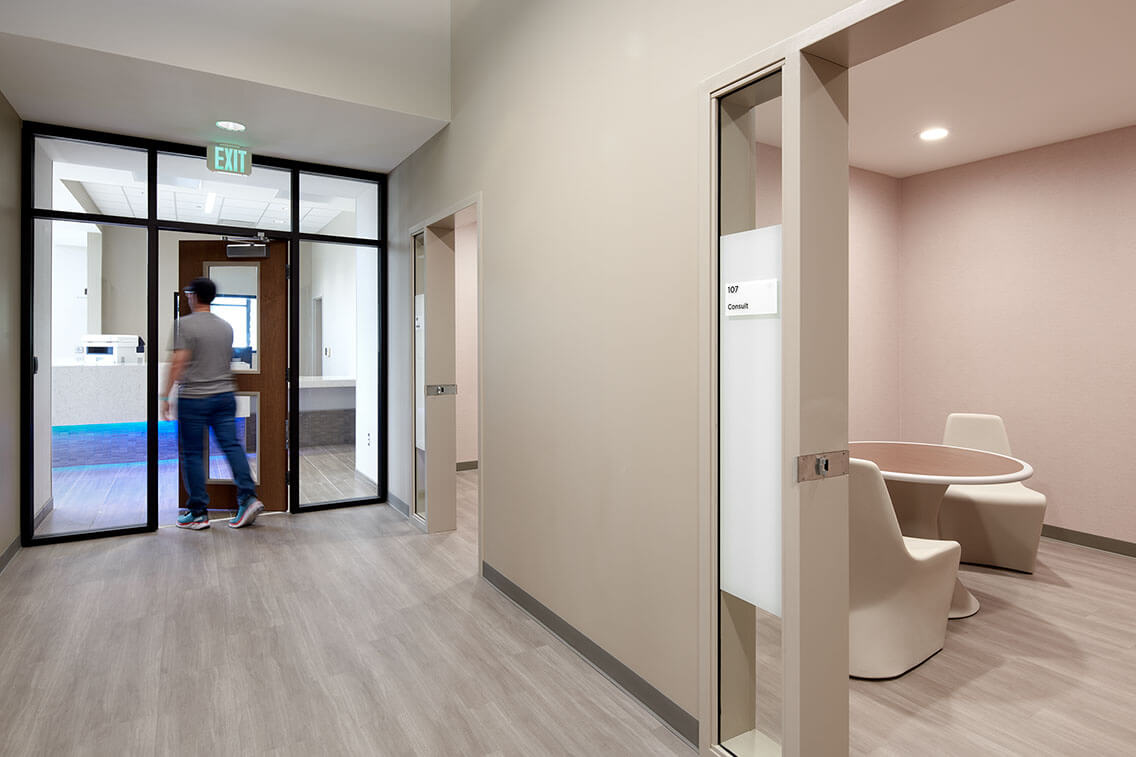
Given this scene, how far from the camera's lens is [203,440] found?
178 inches

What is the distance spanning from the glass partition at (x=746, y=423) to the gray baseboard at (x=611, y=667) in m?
0.17

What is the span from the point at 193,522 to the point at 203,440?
0.57 meters

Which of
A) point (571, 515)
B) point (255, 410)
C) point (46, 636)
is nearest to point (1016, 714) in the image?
point (571, 515)

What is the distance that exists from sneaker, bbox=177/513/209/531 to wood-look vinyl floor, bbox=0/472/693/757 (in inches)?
19.6

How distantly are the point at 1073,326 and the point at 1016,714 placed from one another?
3.09 m

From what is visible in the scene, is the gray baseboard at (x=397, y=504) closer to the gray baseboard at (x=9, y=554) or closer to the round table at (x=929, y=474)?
the gray baseboard at (x=9, y=554)

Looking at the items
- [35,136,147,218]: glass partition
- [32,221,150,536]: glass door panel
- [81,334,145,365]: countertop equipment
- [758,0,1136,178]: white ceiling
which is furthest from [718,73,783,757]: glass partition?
[81,334,145,365]: countertop equipment

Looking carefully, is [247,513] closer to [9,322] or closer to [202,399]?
[202,399]

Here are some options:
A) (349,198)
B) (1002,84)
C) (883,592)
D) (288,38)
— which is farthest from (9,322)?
(1002,84)

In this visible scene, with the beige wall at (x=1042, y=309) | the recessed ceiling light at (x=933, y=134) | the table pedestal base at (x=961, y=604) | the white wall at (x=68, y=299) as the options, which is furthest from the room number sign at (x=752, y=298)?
the white wall at (x=68, y=299)

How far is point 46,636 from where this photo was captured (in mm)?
2777

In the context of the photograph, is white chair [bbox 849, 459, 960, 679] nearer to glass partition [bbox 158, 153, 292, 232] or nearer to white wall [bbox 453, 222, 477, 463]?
glass partition [bbox 158, 153, 292, 232]

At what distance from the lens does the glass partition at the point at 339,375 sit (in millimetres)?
5504

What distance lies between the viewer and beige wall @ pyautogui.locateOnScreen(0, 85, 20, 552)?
355 cm
